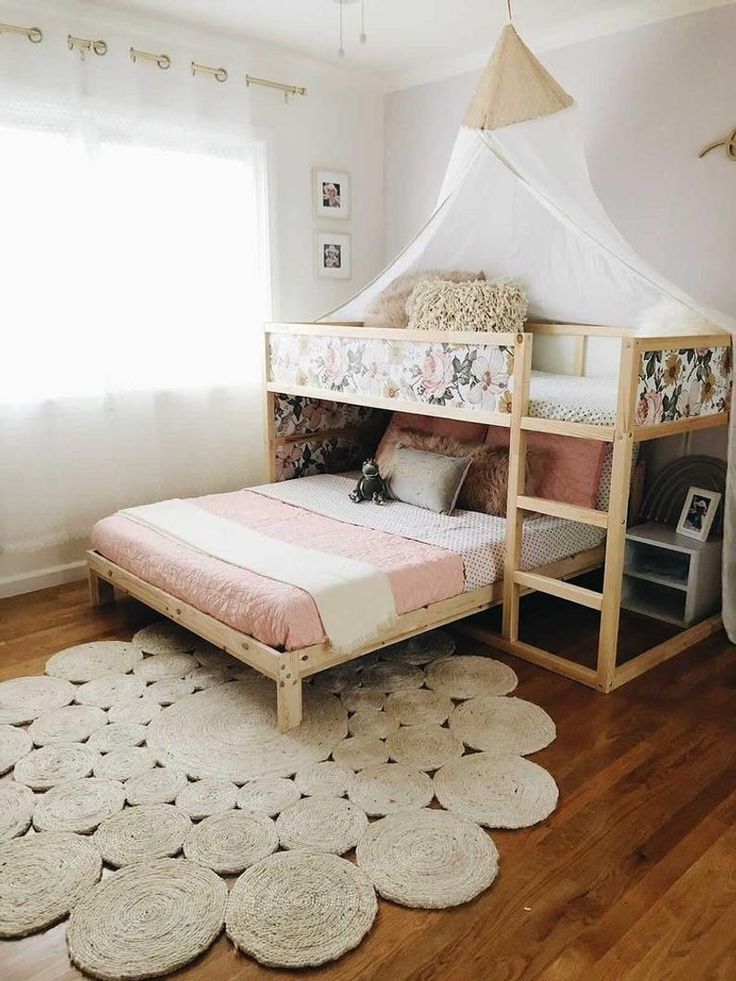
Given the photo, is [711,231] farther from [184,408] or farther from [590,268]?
[184,408]

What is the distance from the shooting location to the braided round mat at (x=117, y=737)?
248 cm

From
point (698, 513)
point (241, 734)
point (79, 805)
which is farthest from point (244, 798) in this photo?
point (698, 513)

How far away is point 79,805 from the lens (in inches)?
86.4

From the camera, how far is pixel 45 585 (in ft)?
12.7

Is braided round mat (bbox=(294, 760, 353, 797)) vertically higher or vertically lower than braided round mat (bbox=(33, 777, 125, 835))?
higher

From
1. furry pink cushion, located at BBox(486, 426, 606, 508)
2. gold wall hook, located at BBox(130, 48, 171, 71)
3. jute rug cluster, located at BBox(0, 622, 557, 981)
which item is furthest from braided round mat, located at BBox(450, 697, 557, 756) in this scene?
gold wall hook, located at BBox(130, 48, 171, 71)

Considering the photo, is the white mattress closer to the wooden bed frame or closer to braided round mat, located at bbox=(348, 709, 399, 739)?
the wooden bed frame

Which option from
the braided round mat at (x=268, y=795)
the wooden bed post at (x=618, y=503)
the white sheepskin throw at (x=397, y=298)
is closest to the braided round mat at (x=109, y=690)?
the braided round mat at (x=268, y=795)

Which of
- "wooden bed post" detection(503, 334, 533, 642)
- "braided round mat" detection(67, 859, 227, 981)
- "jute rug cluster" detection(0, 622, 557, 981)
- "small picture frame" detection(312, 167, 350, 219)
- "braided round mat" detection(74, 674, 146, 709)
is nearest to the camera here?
"braided round mat" detection(67, 859, 227, 981)

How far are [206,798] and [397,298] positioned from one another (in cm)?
245

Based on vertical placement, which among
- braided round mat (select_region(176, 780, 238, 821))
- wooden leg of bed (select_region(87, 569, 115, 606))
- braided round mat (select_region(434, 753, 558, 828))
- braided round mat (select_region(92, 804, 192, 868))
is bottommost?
braided round mat (select_region(434, 753, 558, 828))

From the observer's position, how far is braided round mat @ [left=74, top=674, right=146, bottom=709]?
9.02 ft

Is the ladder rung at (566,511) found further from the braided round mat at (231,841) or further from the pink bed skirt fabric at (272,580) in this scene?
the braided round mat at (231,841)

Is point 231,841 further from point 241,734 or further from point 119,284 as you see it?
point 119,284
